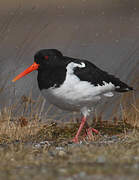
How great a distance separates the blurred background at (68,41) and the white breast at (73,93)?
865mm

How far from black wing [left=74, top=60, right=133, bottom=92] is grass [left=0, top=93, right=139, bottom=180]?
0.44m

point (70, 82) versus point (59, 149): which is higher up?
point (70, 82)

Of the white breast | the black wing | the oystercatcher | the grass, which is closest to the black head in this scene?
the oystercatcher

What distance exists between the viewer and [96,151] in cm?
491

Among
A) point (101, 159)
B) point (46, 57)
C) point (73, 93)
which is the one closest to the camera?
point (101, 159)

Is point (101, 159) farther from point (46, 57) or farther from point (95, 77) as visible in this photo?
point (46, 57)

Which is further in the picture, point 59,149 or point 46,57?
point 46,57

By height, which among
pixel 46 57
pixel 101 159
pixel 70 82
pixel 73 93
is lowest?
pixel 101 159

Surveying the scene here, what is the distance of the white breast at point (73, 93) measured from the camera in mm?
6184

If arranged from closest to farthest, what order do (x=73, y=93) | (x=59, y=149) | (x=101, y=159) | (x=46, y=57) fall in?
(x=101, y=159)
(x=59, y=149)
(x=73, y=93)
(x=46, y=57)

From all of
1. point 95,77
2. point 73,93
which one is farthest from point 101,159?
point 95,77

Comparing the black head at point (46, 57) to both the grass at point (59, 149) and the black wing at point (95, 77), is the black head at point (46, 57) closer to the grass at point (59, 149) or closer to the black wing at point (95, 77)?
the black wing at point (95, 77)

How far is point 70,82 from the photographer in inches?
245

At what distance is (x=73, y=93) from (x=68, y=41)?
2.30m
